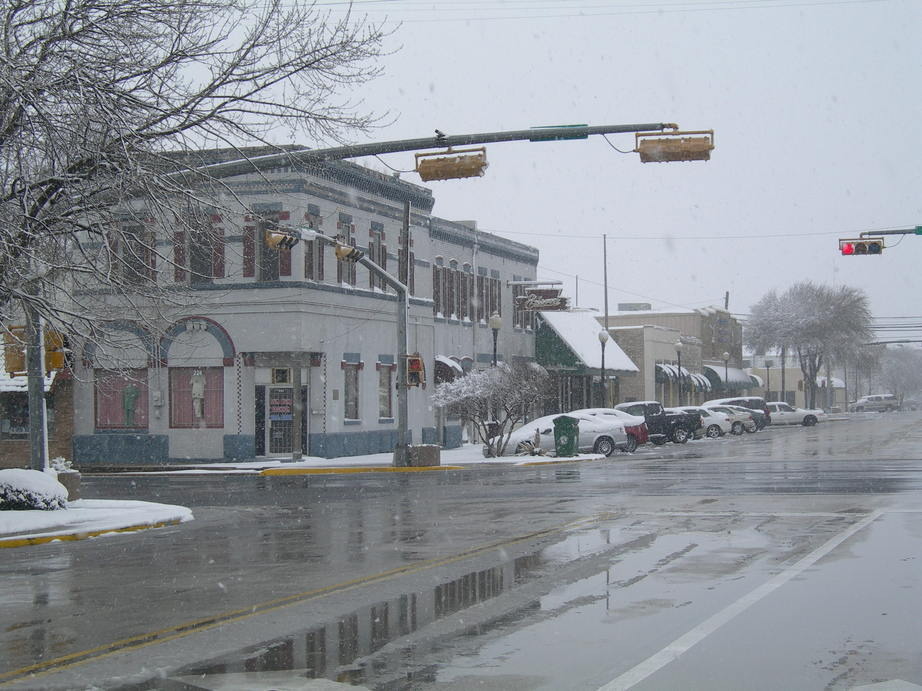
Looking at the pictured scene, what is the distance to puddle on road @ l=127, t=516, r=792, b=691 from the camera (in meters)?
7.50

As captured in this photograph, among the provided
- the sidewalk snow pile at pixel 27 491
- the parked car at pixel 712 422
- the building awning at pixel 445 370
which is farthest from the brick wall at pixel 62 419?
the parked car at pixel 712 422

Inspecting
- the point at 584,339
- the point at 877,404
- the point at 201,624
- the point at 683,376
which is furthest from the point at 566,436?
the point at 877,404

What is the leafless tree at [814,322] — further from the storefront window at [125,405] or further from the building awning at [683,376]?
the storefront window at [125,405]

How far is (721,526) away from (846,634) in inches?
273

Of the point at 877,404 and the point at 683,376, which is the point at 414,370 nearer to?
the point at 683,376

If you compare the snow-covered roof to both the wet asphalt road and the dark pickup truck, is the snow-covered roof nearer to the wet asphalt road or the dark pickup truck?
the dark pickup truck

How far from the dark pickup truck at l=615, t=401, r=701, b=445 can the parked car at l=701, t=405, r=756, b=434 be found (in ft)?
31.1

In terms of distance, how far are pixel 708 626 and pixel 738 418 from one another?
50.9 m

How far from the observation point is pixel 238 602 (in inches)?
409

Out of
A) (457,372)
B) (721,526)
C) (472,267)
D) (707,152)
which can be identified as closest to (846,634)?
(721,526)

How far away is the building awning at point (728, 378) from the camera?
79750 mm

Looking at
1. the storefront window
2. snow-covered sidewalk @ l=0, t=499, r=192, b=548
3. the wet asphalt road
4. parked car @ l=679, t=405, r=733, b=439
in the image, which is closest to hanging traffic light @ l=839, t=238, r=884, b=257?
the wet asphalt road

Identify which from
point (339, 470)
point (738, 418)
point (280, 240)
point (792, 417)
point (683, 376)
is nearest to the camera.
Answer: point (280, 240)

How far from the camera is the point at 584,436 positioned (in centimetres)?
3775
